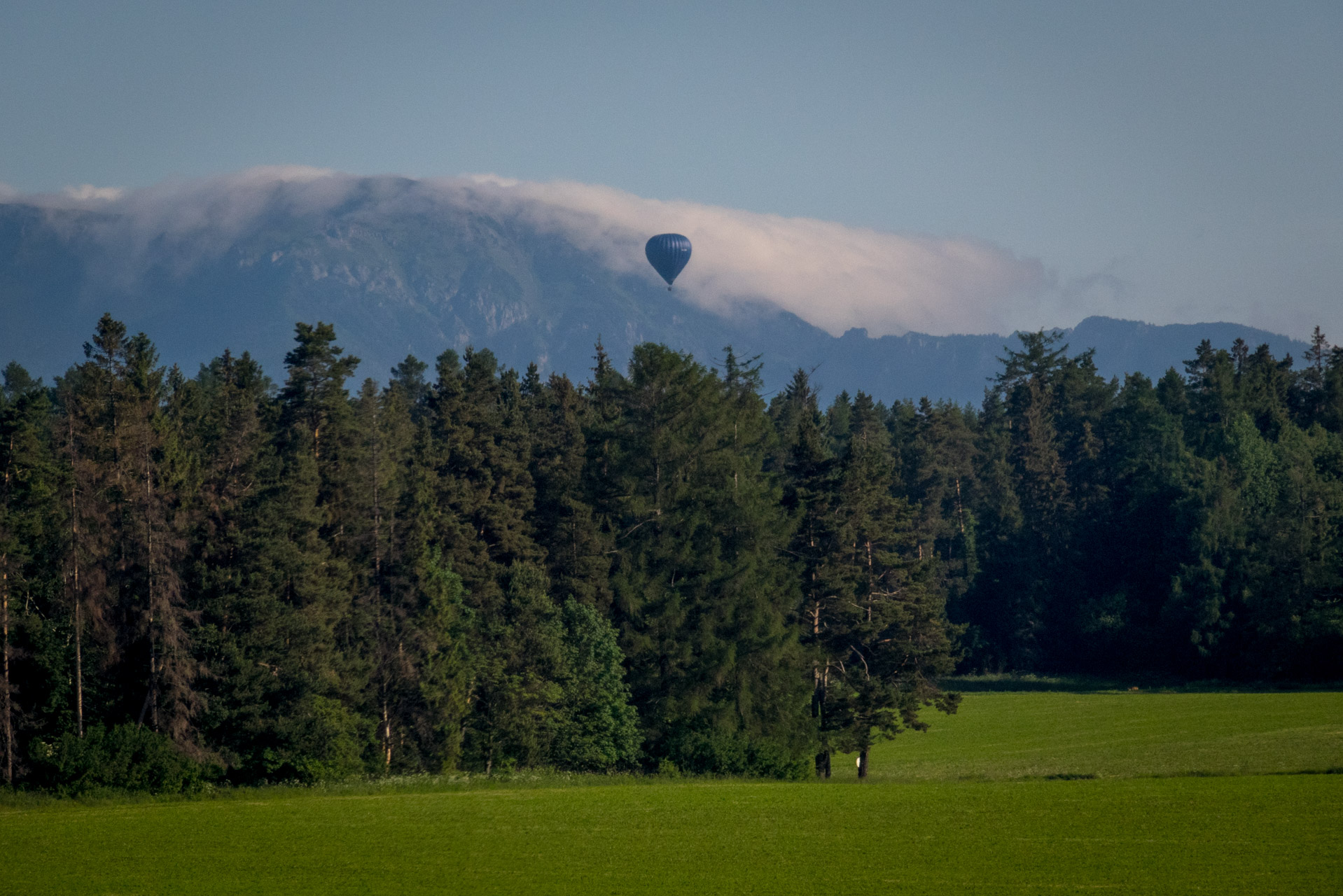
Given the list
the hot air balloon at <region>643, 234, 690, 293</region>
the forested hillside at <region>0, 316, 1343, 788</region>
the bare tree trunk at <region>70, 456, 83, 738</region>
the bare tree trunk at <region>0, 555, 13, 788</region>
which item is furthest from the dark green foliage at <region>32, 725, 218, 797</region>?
the hot air balloon at <region>643, 234, 690, 293</region>

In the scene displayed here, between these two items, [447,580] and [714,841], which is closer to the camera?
[714,841]

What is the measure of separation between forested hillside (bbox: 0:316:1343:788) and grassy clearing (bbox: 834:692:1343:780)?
456cm

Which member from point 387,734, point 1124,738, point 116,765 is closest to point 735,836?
point 116,765

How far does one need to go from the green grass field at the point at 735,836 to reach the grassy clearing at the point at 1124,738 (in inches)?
23.3

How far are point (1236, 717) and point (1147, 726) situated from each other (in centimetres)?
474

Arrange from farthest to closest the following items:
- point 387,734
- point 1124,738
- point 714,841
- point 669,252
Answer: point 669,252, point 1124,738, point 387,734, point 714,841

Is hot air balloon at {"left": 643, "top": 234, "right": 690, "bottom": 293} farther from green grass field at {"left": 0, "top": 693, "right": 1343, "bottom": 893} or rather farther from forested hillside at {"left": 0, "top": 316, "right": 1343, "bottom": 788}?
green grass field at {"left": 0, "top": 693, "right": 1343, "bottom": 893}

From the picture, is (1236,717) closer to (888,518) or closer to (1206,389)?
(888,518)

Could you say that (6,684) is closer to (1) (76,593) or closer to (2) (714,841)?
(1) (76,593)

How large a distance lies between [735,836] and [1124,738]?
117 ft

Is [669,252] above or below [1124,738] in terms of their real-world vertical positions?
above

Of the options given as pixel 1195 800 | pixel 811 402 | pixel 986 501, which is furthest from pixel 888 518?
pixel 986 501

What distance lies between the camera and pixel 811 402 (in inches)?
3669

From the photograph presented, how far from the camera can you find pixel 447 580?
53375 millimetres
